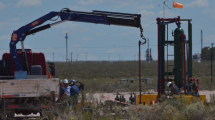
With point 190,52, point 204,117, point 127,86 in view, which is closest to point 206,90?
point 127,86

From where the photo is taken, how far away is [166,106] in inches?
465

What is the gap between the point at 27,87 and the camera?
12141 mm

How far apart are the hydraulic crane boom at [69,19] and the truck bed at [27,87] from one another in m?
2.59

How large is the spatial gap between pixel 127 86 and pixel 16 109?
17419 mm

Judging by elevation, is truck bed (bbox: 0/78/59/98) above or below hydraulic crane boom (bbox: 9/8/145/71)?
below

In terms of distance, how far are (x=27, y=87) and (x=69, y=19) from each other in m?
3.92

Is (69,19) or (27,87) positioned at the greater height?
(69,19)

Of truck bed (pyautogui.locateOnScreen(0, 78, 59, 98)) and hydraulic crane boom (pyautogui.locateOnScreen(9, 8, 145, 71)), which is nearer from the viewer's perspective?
truck bed (pyautogui.locateOnScreen(0, 78, 59, 98))

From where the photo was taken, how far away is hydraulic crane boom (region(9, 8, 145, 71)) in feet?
48.0

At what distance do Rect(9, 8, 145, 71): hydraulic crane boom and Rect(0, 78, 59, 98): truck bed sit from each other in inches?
102

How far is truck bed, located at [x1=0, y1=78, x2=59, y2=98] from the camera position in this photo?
39.3 feet

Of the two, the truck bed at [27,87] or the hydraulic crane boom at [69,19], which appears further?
the hydraulic crane boom at [69,19]

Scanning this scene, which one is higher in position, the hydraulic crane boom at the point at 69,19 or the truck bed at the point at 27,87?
the hydraulic crane boom at the point at 69,19

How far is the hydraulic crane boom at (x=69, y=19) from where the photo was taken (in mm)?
14625
